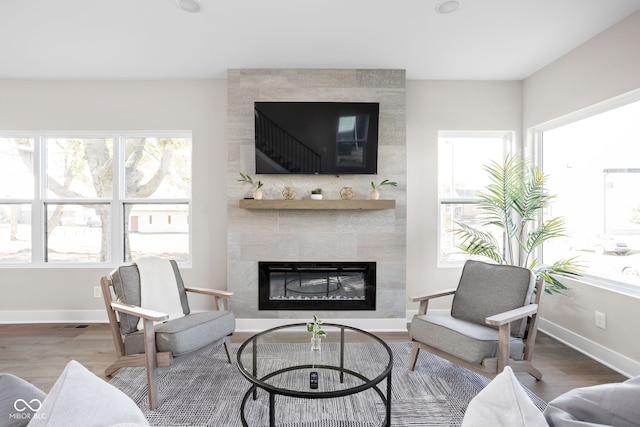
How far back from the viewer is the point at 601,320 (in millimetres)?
2793

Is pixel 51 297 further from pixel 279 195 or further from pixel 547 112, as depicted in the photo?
pixel 547 112

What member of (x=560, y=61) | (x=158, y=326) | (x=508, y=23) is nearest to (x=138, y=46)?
(x=158, y=326)

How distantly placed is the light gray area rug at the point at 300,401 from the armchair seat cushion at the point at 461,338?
313mm

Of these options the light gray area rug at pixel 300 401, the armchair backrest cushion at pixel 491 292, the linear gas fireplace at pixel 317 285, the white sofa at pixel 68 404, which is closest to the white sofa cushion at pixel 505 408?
the white sofa at pixel 68 404

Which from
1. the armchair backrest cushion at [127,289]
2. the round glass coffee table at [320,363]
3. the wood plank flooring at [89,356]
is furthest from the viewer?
the wood plank flooring at [89,356]

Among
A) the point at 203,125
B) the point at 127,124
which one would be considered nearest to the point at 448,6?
the point at 203,125

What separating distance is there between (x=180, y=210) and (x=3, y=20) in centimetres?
213

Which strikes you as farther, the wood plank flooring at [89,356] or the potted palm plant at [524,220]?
the potted palm plant at [524,220]

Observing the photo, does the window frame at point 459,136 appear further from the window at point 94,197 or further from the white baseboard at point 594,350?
the window at point 94,197

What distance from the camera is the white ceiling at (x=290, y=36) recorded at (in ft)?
8.08

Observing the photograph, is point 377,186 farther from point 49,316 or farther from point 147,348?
point 49,316

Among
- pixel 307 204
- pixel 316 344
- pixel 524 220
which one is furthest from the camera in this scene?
pixel 307 204

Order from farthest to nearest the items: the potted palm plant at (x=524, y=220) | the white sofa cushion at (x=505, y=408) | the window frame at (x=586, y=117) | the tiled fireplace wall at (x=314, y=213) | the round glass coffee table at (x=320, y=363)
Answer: the tiled fireplace wall at (x=314, y=213)
the potted palm plant at (x=524, y=220)
the window frame at (x=586, y=117)
the round glass coffee table at (x=320, y=363)
the white sofa cushion at (x=505, y=408)

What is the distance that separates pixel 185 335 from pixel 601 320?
3.33 meters
